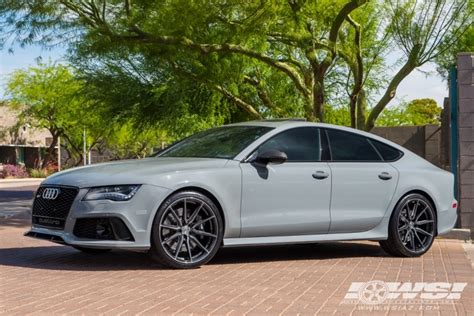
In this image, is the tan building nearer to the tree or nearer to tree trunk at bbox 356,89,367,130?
the tree

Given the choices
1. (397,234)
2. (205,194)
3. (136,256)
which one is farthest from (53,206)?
(397,234)

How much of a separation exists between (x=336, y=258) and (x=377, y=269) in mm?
931

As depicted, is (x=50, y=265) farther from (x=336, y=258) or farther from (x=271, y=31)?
(x=271, y=31)

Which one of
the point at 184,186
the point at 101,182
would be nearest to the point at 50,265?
the point at 101,182

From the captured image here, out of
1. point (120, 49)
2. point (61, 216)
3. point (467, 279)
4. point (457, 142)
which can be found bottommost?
point (467, 279)

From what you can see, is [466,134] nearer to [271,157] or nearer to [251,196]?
[271,157]

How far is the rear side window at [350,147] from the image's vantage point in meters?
8.87

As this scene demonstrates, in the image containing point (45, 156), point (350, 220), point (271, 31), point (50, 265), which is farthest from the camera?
point (45, 156)

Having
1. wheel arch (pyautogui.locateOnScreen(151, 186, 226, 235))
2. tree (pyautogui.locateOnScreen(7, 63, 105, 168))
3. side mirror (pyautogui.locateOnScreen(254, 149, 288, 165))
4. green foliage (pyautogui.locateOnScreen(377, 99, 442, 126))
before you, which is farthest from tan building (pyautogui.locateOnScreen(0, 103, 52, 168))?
wheel arch (pyautogui.locateOnScreen(151, 186, 226, 235))

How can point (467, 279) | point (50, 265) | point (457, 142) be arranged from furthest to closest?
point (457, 142)
point (50, 265)
point (467, 279)

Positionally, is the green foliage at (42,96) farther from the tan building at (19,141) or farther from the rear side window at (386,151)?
the rear side window at (386,151)

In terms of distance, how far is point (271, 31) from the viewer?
1636 centimetres

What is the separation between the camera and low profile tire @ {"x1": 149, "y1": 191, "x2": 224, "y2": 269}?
7492 millimetres

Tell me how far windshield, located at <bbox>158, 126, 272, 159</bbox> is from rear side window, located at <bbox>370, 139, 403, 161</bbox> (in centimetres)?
148
